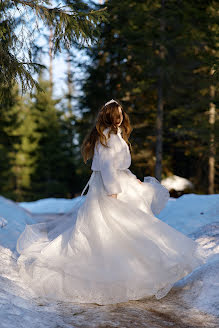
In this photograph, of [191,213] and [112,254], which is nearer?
[112,254]

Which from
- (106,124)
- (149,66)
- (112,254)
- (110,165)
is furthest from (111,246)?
(149,66)

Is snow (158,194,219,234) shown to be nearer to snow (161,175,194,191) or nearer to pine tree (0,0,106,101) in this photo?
pine tree (0,0,106,101)

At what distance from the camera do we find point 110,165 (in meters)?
4.98

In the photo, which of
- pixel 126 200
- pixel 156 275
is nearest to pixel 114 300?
pixel 156 275

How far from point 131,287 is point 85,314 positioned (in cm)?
73

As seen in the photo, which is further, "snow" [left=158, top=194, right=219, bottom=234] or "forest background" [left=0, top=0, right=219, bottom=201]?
"forest background" [left=0, top=0, right=219, bottom=201]

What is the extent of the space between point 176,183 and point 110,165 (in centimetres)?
1508

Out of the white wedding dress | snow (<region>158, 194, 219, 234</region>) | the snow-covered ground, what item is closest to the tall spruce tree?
snow (<region>158, 194, 219, 234</region>)

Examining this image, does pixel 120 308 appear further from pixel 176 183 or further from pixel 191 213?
pixel 176 183

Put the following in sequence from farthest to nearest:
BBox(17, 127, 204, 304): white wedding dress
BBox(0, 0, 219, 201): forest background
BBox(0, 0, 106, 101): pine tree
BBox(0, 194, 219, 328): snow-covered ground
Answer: BBox(0, 0, 219, 201): forest background
BBox(0, 0, 106, 101): pine tree
BBox(17, 127, 204, 304): white wedding dress
BBox(0, 194, 219, 328): snow-covered ground

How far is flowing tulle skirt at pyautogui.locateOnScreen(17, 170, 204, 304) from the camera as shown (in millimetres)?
4586

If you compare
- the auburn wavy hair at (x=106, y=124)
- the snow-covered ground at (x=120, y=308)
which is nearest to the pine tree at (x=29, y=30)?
the auburn wavy hair at (x=106, y=124)

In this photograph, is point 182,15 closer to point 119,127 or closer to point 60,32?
point 60,32

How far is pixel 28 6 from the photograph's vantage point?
22.6 ft
